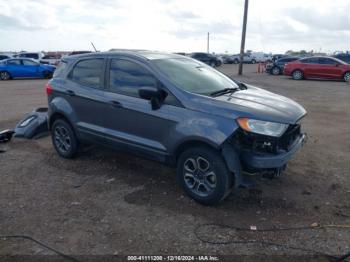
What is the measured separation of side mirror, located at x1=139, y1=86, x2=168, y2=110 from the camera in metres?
4.27

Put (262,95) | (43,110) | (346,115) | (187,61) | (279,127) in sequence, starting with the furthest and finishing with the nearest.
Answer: (346,115) → (43,110) → (187,61) → (262,95) → (279,127)

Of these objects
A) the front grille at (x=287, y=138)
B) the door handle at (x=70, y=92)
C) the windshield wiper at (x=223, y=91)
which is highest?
the windshield wiper at (x=223, y=91)

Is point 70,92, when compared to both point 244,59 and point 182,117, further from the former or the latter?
point 244,59

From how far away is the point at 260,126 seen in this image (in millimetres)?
3895

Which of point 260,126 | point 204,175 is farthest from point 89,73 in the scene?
point 260,126

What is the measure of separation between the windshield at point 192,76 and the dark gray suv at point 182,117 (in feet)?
0.06

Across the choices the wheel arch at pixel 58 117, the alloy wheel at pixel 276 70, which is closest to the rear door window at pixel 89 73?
the wheel arch at pixel 58 117

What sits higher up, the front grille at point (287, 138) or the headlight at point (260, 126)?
the headlight at point (260, 126)

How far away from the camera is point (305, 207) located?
4227 millimetres

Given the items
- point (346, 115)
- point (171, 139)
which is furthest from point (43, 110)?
point (346, 115)

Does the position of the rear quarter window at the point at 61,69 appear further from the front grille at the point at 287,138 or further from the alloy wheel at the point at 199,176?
the front grille at the point at 287,138

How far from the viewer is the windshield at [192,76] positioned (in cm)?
453

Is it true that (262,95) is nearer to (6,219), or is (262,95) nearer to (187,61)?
(187,61)

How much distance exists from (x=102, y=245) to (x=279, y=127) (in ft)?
7.40
